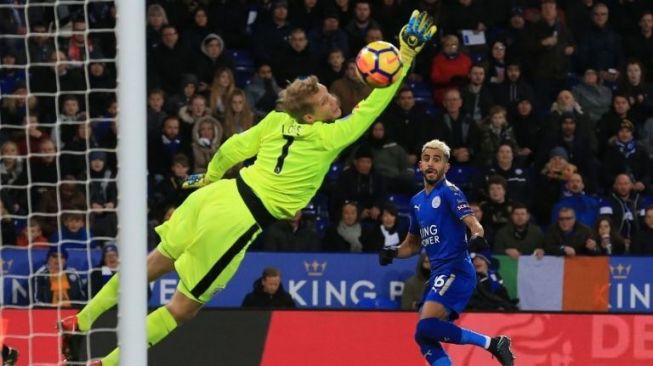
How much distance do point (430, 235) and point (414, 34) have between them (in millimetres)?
1732

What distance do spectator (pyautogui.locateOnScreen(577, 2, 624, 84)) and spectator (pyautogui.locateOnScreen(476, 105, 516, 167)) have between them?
1915 millimetres

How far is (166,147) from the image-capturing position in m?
15.1

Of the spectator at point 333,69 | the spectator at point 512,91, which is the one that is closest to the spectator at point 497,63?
the spectator at point 512,91

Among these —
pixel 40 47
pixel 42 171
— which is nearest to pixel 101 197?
pixel 42 171

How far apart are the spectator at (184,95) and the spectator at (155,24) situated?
0.58 m

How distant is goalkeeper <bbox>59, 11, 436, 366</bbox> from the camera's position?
9195 mm

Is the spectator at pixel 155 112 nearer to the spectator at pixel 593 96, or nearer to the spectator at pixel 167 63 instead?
the spectator at pixel 167 63

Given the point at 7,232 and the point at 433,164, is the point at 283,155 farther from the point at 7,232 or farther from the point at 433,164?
the point at 7,232

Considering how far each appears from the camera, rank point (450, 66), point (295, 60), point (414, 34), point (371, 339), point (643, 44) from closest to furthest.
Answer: point (414, 34) < point (371, 339) < point (295, 60) < point (450, 66) < point (643, 44)

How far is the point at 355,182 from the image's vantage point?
14961 millimetres

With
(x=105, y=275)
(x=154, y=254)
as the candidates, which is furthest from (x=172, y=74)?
(x=154, y=254)

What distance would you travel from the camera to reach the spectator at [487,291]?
13234 millimetres

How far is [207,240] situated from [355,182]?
585 cm

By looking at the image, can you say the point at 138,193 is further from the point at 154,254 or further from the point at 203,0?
the point at 203,0
